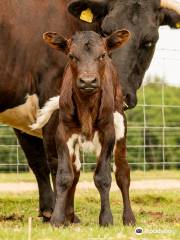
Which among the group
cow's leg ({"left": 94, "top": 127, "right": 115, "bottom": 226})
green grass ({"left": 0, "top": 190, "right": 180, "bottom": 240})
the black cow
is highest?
the black cow

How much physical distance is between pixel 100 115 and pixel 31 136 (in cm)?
246

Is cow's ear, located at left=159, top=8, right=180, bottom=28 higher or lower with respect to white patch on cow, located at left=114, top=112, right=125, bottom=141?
higher

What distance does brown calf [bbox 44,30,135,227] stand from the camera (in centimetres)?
637

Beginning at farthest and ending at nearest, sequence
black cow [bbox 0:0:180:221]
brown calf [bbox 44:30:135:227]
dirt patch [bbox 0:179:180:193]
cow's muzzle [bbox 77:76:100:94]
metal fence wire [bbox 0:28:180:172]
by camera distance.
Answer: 1. metal fence wire [bbox 0:28:180:172]
2. dirt patch [bbox 0:179:180:193]
3. black cow [bbox 0:0:180:221]
4. brown calf [bbox 44:30:135:227]
5. cow's muzzle [bbox 77:76:100:94]

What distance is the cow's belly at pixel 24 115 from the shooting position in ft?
25.9

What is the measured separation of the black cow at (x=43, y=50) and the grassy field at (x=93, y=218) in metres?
0.76

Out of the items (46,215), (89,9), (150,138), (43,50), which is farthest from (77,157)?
(150,138)

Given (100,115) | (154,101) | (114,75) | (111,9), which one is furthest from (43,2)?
(154,101)

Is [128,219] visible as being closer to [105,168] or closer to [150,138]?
[105,168]

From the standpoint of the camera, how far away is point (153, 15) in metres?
8.26

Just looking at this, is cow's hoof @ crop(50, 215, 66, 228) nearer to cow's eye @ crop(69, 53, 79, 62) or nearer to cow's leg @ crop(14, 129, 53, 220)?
cow's eye @ crop(69, 53, 79, 62)

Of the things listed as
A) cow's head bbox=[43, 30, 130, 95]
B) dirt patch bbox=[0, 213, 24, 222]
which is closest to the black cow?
dirt patch bbox=[0, 213, 24, 222]

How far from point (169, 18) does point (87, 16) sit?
1029mm

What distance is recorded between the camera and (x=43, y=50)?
25.8ft
